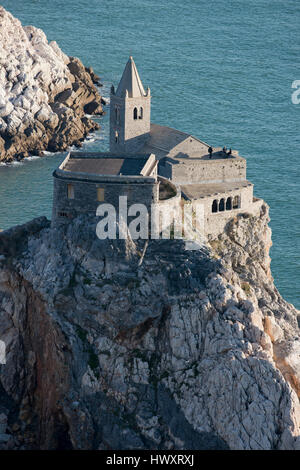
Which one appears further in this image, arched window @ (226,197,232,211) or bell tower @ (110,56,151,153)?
bell tower @ (110,56,151,153)

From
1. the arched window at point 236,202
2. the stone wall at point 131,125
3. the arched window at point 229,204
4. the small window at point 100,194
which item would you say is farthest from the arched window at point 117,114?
the small window at point 100,194

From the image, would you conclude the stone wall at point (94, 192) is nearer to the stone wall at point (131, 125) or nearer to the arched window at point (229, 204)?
the arched window at point (229, 204)

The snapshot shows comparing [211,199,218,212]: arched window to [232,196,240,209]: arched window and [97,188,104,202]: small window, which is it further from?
[97,188,104,202]: small window

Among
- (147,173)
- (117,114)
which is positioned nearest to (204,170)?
(147,173)

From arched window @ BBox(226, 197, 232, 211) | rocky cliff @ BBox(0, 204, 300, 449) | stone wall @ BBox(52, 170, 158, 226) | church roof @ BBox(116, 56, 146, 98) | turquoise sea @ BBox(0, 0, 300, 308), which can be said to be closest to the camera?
rocky cliff @ BBox(0, 204, 300, 449)

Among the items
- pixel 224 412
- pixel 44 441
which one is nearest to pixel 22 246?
pixel 44 441

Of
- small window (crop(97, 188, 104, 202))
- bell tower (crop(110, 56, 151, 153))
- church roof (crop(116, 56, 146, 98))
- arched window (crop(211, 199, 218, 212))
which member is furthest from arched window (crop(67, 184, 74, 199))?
church roof (crop(116, 56, 146, 98))

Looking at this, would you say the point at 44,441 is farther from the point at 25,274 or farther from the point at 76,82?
the point at 76,82
